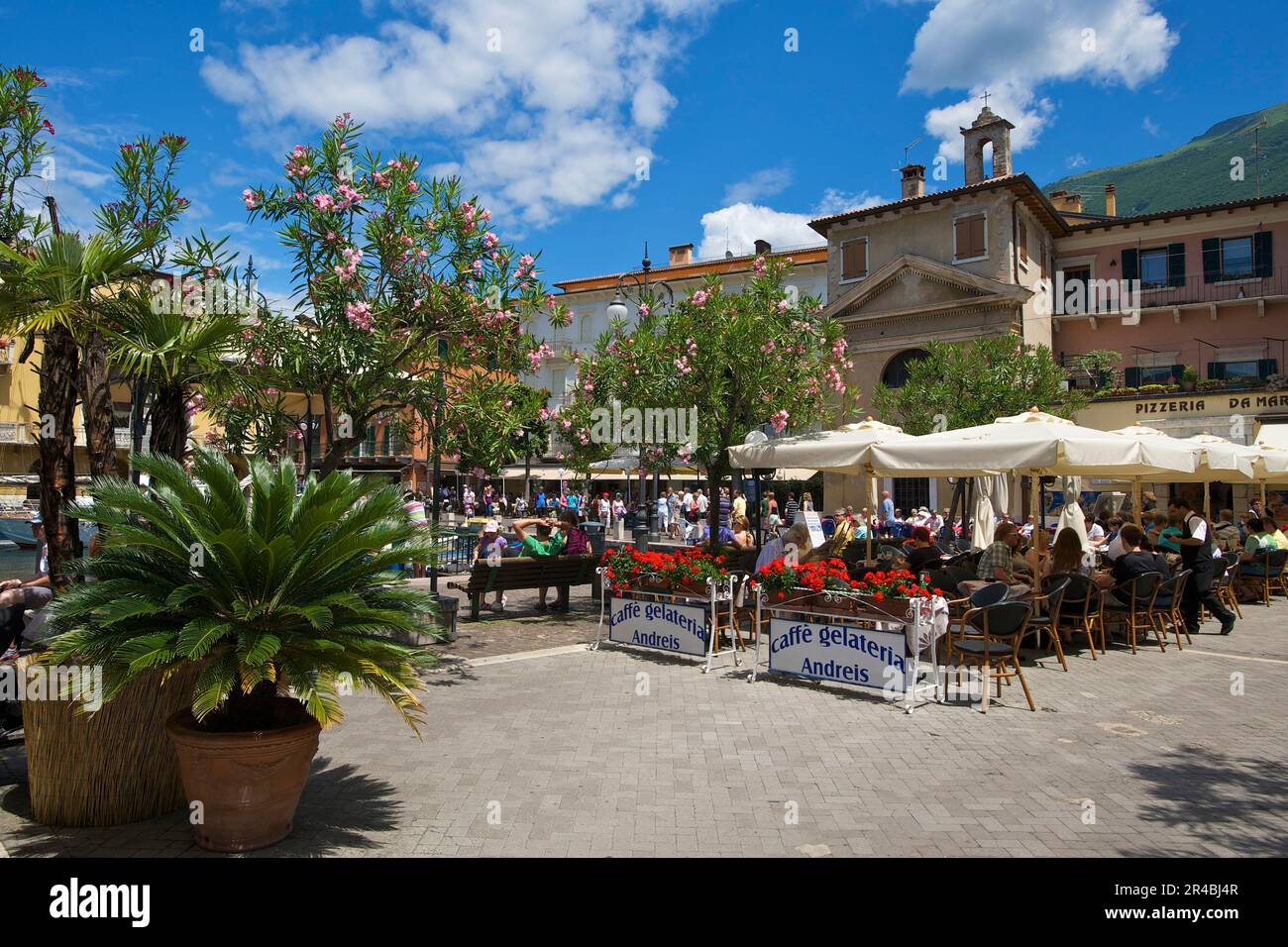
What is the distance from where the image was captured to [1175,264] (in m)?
28.6

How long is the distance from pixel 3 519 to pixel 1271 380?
95.5 feet

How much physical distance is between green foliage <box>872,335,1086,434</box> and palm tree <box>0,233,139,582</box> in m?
19.9

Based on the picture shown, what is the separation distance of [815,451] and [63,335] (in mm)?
7304

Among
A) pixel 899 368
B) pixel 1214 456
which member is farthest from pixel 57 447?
pixel 899 368

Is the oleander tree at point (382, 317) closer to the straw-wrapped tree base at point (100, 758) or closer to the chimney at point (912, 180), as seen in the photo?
the straw-wrapped tree base at point (100, 758)

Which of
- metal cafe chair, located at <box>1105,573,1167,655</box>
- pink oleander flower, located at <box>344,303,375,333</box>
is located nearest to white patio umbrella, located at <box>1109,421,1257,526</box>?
metal cafe chair, located at <box>1105,573,1167,655</box>

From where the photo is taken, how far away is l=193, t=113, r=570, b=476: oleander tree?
294 inches

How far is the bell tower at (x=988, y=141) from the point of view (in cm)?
3206

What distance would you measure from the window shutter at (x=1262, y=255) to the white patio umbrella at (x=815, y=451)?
2378 centimetres

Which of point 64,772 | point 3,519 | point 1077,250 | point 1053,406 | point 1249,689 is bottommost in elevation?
point 1249,689

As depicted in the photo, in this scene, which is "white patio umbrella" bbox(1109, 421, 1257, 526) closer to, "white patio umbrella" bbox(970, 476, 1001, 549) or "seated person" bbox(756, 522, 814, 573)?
"white patio umbrella" bbox(970, 476, 1001, 549)

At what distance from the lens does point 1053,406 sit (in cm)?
2431
